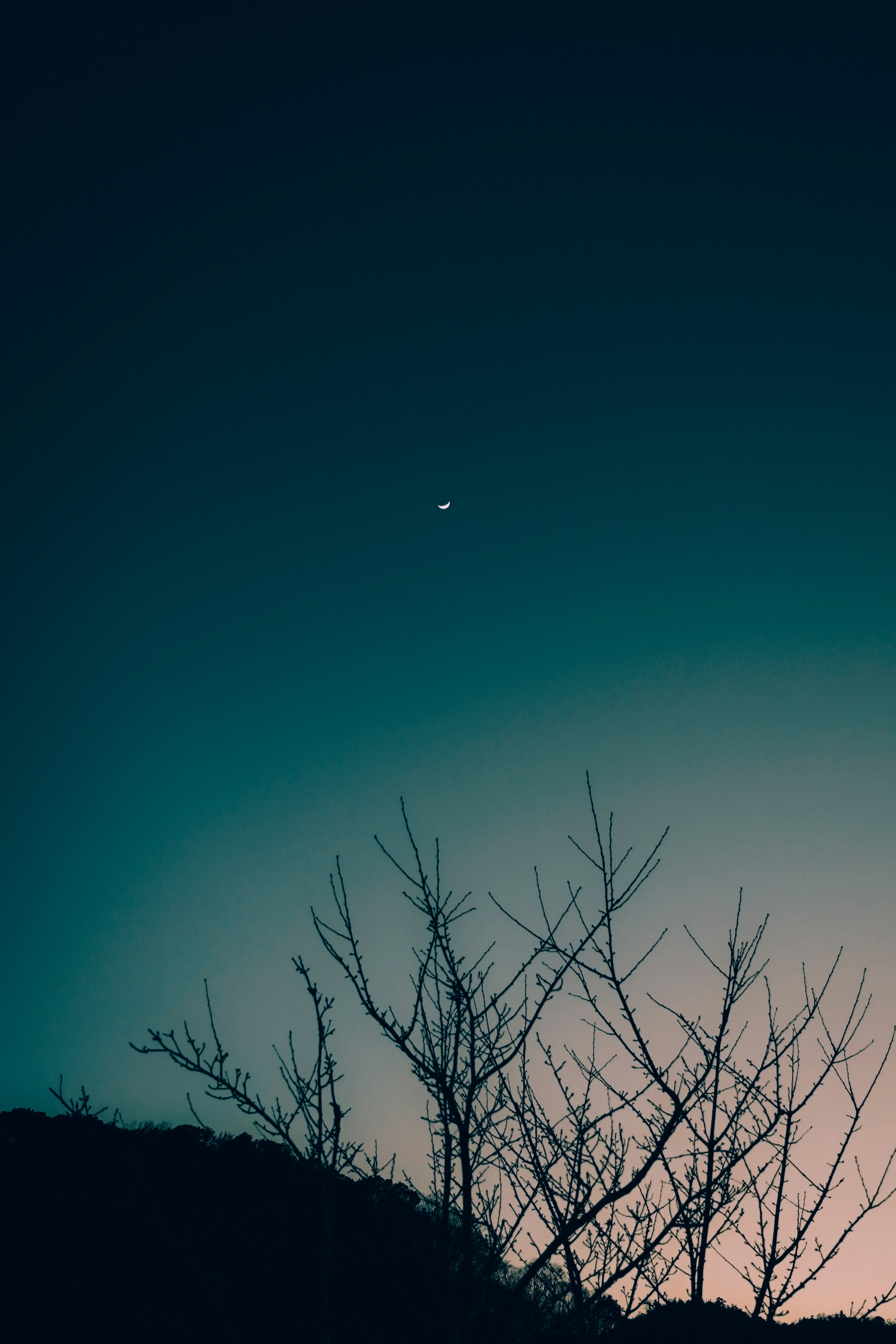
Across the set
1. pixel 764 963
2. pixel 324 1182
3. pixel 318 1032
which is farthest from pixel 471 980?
pixel 764 963

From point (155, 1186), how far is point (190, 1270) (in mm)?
13575

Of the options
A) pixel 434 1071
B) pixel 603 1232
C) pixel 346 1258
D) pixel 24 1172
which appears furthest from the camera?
pixel 24 1172

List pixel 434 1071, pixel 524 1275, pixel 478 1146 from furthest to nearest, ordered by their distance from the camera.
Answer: pixel 478 1146 < pixel 434 1071 < pixel 524 1275

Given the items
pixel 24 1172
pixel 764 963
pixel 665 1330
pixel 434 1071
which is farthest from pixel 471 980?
pixel 24 1172

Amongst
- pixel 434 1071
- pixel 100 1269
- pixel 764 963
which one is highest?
pixel 764 963

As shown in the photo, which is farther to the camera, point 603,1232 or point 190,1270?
point 603,1232

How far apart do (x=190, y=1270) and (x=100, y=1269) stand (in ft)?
42.2

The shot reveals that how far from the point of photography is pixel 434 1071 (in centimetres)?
346

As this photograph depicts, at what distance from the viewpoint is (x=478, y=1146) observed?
3705 millimetres

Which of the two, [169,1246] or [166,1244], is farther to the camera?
[166,1244]

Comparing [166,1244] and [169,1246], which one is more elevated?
[169,1246]

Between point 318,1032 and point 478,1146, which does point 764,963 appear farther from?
point 318,1032

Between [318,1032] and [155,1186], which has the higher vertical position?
[318,1032]

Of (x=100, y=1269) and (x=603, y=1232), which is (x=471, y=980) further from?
(x=100, y=1269)
